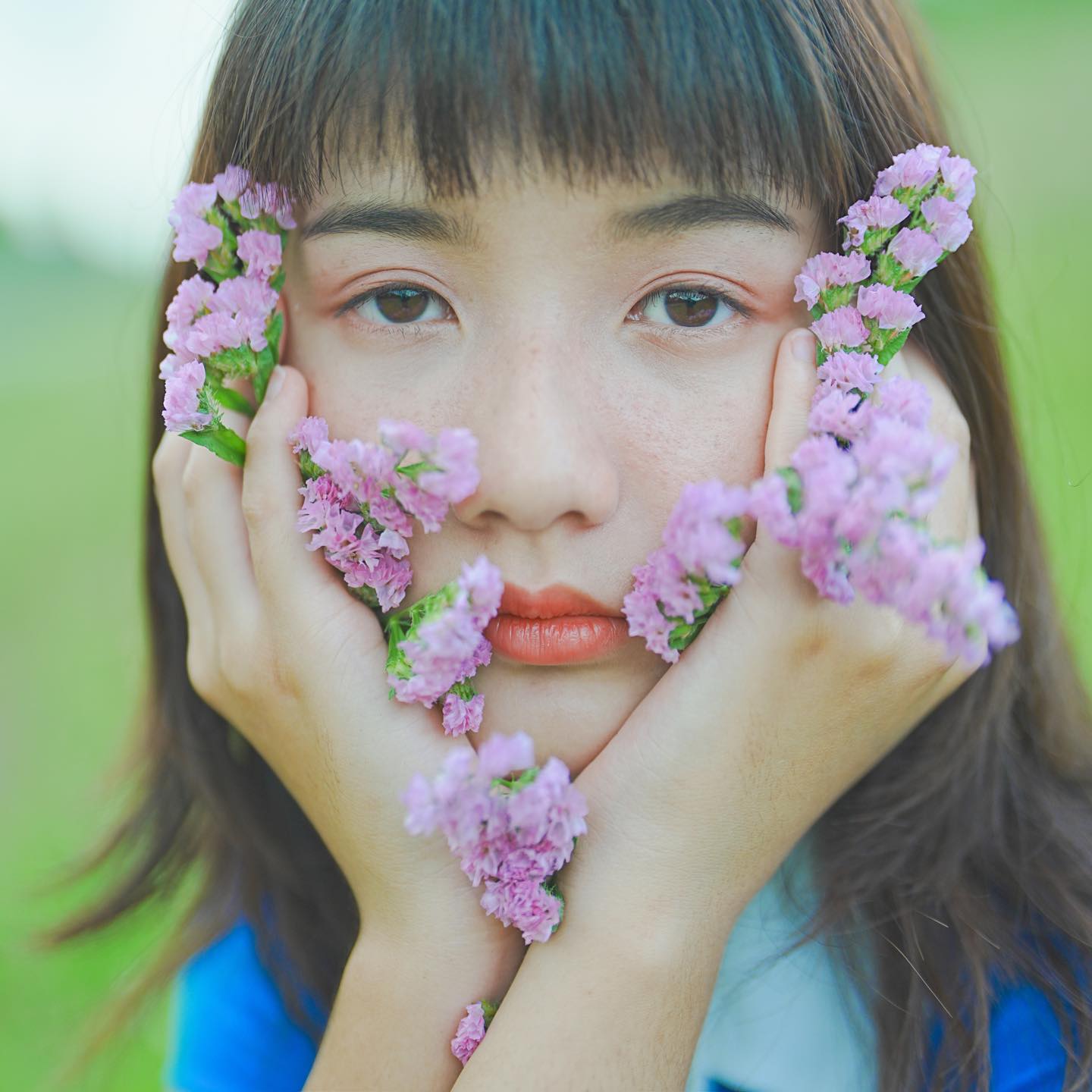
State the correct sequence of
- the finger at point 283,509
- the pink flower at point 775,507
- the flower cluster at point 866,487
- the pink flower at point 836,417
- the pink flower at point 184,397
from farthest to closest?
the finger at point 283,509 → the pink flower at point 184,397 → the pink flower at point 836,417 → the pink flower at point 775,507 → the flower cluster at point 866,487

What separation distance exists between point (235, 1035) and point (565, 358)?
5.22ft

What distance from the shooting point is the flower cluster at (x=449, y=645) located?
5.73 feet

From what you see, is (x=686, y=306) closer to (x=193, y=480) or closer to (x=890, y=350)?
(x=890, y=350)

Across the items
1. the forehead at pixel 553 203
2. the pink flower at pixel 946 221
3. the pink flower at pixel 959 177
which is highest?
the pink flower at pixel 959 177

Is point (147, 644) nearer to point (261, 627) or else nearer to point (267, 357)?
point (261, 627)

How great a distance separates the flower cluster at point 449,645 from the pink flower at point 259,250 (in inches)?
25.7

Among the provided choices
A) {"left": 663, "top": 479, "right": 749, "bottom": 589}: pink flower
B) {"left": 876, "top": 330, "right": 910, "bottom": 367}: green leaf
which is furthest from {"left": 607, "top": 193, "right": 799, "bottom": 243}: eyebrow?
{"left": 663, "top": 479, "right": 749, "bottom": 589}: pink flower

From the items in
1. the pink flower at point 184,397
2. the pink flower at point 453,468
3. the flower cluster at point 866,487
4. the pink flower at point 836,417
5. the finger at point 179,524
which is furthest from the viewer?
the finger at point 179,524

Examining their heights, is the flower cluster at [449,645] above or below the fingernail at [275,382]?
below

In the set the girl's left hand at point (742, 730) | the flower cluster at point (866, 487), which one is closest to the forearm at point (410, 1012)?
the girl's left hand at point (742, 730)

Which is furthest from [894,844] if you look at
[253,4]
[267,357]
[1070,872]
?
[253,4]

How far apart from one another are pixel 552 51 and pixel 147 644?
5.94ft

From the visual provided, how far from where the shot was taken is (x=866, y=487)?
4.91 feet

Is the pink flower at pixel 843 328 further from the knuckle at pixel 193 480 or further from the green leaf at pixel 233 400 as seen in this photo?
the knuckle at pixel 193 480
